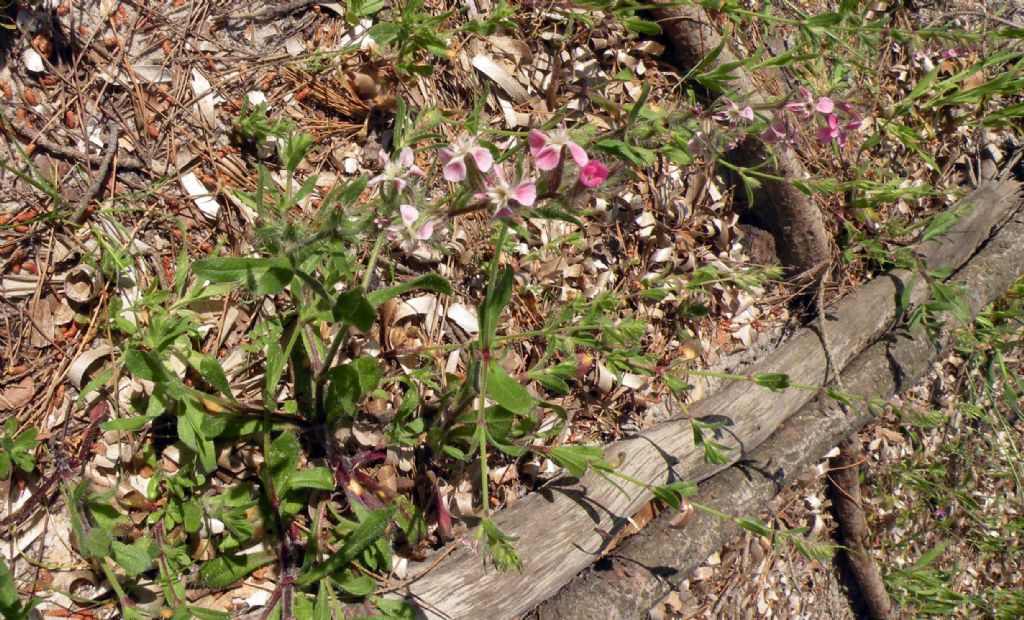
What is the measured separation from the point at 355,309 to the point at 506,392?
40 cm

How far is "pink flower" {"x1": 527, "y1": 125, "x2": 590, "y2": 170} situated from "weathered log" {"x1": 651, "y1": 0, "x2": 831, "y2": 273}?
1387 millimetres

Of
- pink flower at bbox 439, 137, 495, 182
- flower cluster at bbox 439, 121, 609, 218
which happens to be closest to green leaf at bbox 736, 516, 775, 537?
flower cluster at bbox 439, 121, 609, 218

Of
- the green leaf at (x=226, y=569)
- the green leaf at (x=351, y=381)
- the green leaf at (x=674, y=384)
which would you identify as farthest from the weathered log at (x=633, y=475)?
the green leaf at (x=351, y=381)

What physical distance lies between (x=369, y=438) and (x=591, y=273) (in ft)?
3.35

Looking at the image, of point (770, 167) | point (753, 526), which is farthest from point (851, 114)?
point (753, 526)

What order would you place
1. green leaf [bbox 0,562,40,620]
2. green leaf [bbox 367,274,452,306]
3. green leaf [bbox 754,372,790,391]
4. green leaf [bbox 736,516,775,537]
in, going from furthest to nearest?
green leaf [bbox 736,516,775,537] → green leaf [bbox 754,372,790,391] → green leaf [bbox 367,274,452,306] → green leaf [bbox 0,562,40,620]

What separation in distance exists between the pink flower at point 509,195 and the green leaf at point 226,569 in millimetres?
1127

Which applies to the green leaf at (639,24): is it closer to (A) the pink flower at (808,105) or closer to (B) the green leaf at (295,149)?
(A) the pink flower at (808,105)

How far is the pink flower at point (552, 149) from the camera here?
1.43 meters

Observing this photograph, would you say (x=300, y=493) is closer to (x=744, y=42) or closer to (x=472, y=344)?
(x=472, y=344)

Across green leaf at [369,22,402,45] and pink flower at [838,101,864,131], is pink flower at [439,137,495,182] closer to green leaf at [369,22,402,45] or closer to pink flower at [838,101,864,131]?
green leaf at [369,22,402,45]

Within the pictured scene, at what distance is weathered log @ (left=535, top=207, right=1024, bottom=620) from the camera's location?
2281mm

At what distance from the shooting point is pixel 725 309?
2.91 m

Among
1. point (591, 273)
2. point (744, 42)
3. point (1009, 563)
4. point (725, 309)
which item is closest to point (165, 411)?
point (591, 273)
